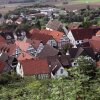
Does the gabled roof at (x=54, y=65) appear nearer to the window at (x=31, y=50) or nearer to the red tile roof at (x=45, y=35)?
the window at (x=31, y=50)

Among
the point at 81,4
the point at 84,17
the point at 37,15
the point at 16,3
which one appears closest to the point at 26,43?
the point at 84,17

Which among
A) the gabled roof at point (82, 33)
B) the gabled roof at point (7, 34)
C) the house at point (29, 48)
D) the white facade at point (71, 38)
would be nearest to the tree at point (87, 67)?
the house at point (29, 48)

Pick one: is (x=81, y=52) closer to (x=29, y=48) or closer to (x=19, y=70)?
(x=29, y=48)

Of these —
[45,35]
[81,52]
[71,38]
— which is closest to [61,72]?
[81,52]

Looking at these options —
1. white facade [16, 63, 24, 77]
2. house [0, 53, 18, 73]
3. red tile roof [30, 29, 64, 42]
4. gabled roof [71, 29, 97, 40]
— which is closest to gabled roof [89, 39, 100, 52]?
gabled roof [71, 29, 97, 40]

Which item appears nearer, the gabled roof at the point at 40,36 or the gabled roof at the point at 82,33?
the gabled roof at the point at 40,36

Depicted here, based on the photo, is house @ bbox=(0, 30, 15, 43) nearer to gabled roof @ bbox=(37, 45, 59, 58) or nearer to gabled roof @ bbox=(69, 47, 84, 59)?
gabled roof @ bbox=(37, 45, 59, 58)

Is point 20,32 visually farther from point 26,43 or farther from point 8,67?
point 8,67
